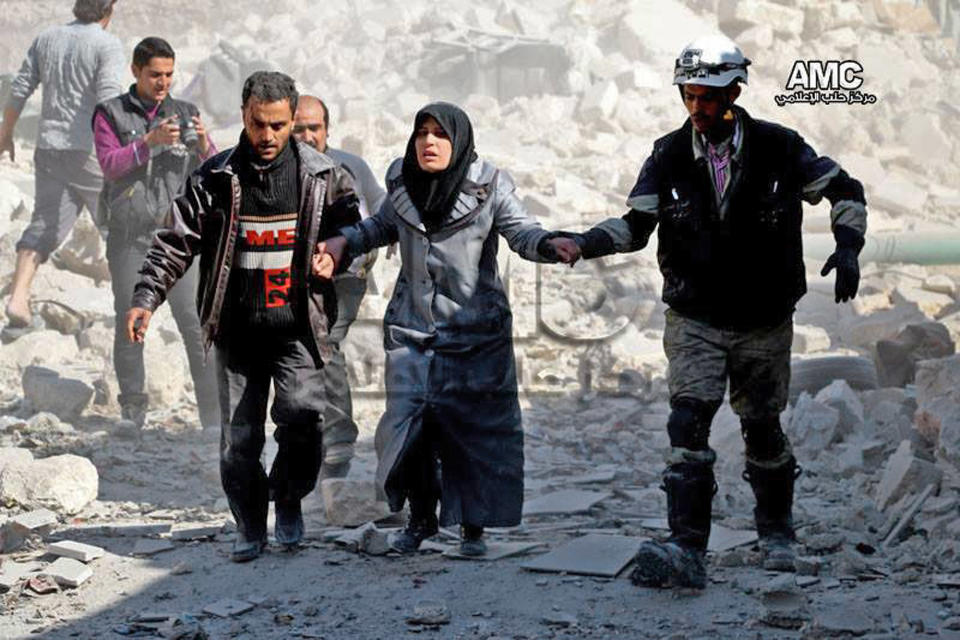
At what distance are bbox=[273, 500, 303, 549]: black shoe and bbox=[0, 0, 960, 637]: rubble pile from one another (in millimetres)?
244

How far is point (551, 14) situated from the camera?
2180cm

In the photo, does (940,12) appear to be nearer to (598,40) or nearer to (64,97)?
(598,40)

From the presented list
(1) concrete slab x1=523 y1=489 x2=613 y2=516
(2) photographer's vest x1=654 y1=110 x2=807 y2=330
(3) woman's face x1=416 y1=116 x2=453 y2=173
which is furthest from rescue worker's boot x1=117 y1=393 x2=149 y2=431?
(2) photographer's vest x1=654 y1=110 x2=807 y2=330

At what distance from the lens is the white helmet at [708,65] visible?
14.8ft

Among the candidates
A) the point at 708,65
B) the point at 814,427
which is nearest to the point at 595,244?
the point at 708,65

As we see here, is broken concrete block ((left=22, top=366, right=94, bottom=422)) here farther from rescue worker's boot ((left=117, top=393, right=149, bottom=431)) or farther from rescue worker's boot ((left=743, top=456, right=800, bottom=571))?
rescue worker's boot ((left=743, top=456, right=800, bottom=571))

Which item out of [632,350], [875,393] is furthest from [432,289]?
[632,350]

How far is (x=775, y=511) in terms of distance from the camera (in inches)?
194

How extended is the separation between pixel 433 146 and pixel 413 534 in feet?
4.98

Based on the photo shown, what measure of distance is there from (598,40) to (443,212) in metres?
16.6

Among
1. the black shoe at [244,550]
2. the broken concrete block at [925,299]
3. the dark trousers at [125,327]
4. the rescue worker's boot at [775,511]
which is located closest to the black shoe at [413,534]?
Result: the black shoe at [244,550]

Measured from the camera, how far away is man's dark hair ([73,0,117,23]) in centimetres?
835

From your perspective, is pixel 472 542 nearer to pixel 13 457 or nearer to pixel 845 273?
pixel 845 273

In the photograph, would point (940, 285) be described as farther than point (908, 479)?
Yes
